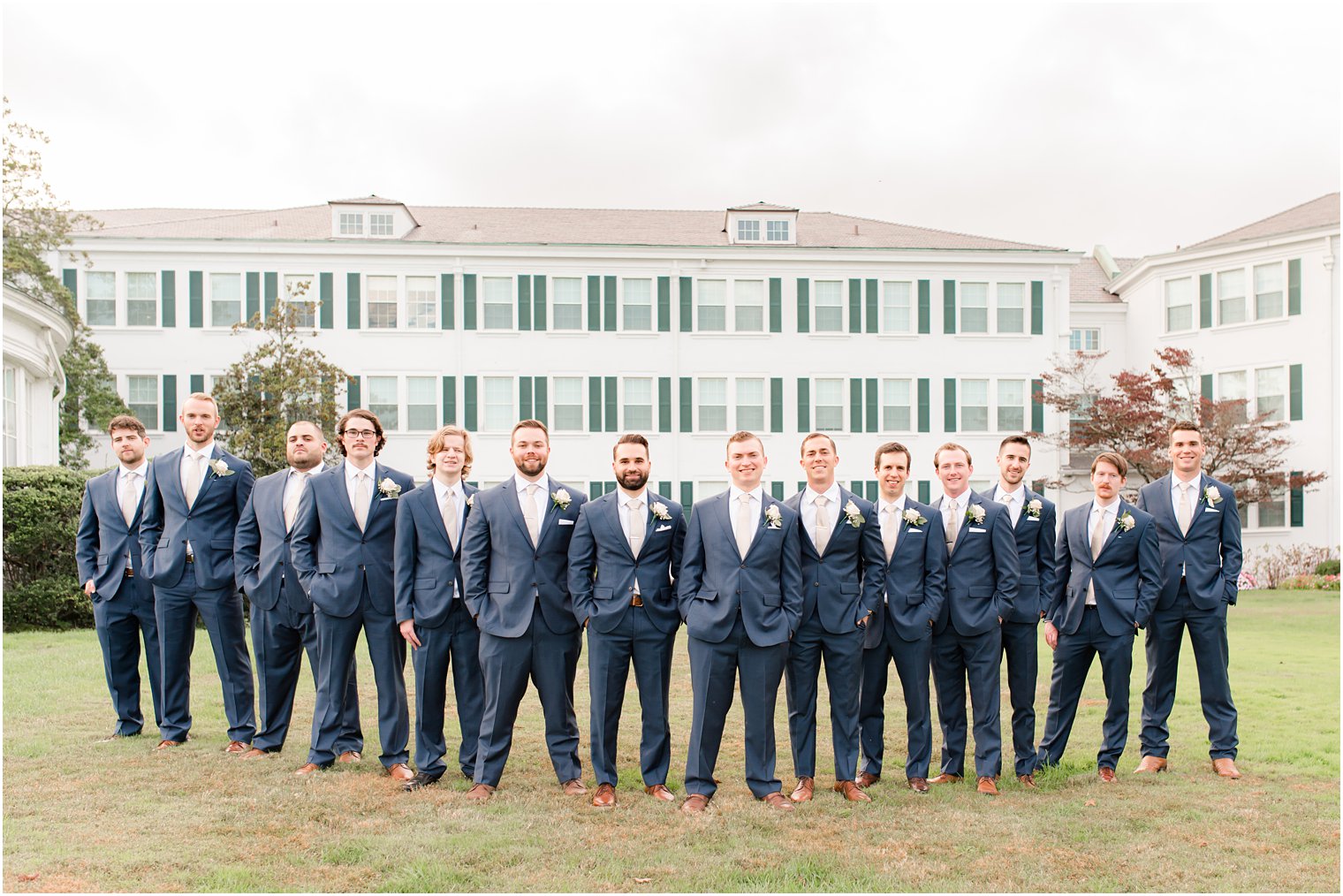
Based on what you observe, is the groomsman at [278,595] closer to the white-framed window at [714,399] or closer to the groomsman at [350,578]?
the groomsman at [350,578]

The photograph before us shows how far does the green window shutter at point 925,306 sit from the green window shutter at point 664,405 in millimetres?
7474

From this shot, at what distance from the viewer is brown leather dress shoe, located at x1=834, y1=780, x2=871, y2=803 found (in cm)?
683

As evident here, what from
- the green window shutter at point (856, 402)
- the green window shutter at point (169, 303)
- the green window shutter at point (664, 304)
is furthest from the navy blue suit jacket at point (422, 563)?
the green window shutter at point (169, 303)

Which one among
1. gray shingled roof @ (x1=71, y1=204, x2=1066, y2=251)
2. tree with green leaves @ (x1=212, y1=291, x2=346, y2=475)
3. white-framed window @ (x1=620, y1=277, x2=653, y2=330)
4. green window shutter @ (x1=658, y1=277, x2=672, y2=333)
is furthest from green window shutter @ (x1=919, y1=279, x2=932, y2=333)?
tree with green leaves @ (x1=212, y1=291, x2=346, y2=475)

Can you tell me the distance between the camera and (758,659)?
6.79 metres

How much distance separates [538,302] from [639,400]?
3939mm

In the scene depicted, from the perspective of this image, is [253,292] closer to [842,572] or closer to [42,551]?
[42,551]

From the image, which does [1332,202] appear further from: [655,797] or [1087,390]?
[655,797]

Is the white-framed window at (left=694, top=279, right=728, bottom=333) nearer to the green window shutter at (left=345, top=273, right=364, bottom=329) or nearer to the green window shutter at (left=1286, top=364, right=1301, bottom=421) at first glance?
the green window shutter at (left=345, top=273, right=364, bottom=329)

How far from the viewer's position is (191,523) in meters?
8.12

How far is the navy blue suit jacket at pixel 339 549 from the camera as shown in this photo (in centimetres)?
742

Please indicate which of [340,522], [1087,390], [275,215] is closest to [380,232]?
[275,215]

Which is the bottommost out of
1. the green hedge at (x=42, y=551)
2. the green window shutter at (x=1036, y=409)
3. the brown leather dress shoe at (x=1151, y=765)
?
the brown leather dress shoe at (x=1151, y=765)

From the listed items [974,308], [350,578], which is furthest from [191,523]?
[974,308]
